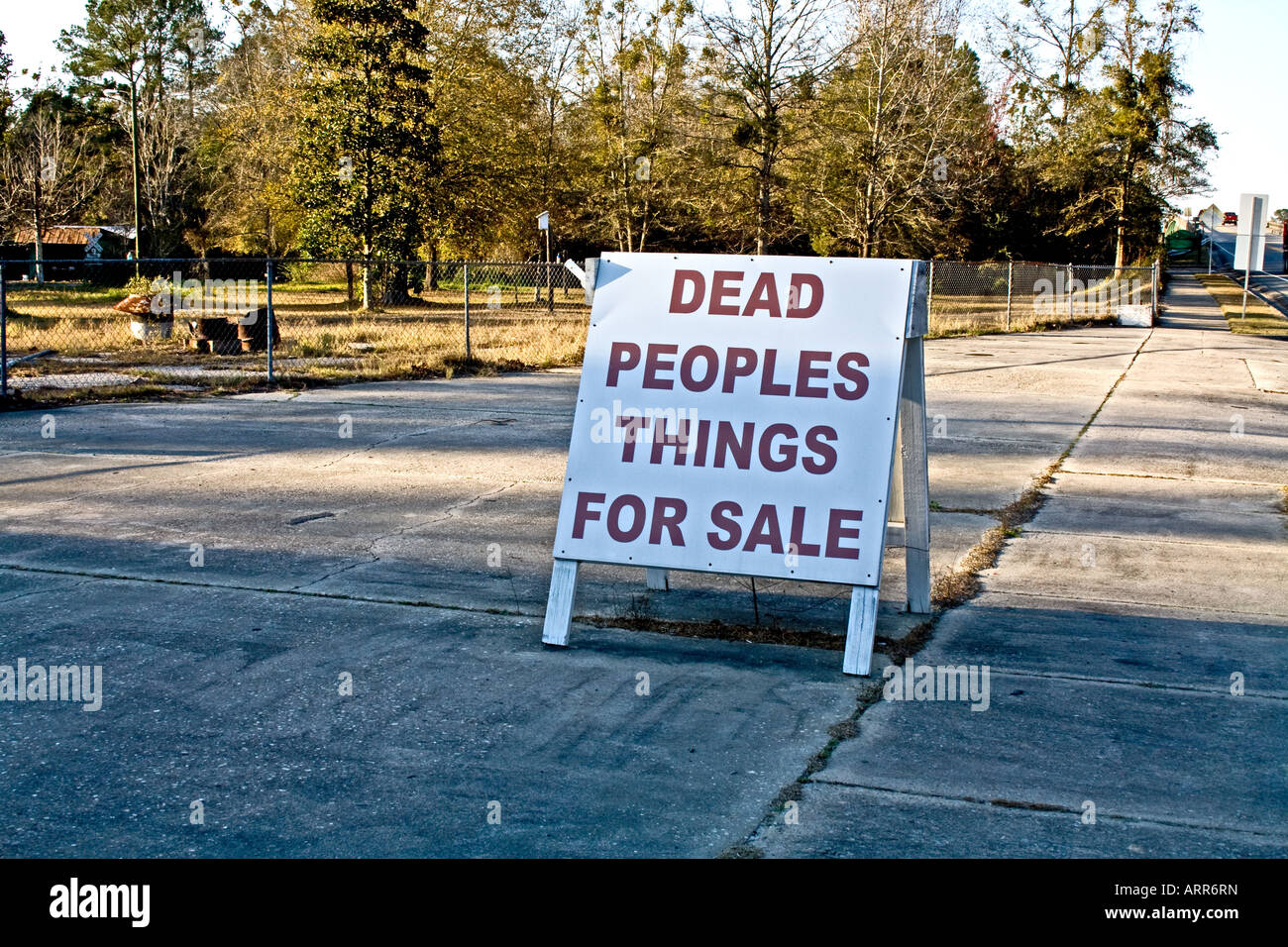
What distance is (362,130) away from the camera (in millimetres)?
31688

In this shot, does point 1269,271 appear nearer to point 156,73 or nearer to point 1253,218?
point 1253,218

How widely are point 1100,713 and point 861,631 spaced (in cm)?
99

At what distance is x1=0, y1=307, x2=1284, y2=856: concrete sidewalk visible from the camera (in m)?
3.67

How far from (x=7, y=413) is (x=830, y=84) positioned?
25235mm

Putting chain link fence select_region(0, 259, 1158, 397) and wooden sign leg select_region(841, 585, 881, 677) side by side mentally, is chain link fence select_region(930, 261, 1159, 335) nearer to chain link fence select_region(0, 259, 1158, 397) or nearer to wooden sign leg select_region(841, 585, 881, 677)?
chain link fence select_region(0, 259, 1158, 397)

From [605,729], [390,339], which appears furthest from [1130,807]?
[390,339]

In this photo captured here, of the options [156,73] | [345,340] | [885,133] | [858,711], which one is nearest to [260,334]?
[345,340]

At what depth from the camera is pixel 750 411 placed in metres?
5.47

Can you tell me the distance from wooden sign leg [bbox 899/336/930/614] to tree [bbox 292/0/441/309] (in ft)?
89.6

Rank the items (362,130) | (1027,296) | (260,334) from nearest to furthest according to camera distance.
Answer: (260,334)
(362,130)
(1027,296)

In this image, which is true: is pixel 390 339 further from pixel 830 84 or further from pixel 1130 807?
pixel 1130 807

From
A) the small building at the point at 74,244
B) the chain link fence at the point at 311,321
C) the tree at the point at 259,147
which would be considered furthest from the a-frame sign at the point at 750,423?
the small building at the point at 74,244

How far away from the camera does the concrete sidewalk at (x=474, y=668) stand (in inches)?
144
